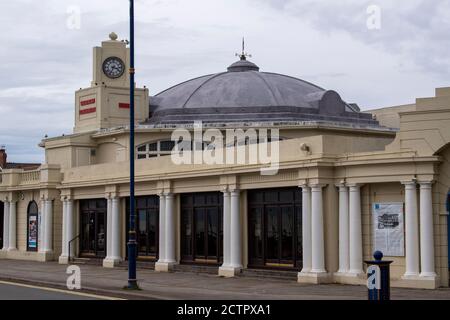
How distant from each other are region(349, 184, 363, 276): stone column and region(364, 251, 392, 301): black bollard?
24.2 ft

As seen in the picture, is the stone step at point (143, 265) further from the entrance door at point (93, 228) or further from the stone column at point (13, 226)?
the stone column at point (13, 226)

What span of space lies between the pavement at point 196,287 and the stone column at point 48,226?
7566mm

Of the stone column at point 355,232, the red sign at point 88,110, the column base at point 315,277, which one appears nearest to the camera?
the stone column at point 355,232

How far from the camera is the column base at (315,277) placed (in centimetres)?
2489

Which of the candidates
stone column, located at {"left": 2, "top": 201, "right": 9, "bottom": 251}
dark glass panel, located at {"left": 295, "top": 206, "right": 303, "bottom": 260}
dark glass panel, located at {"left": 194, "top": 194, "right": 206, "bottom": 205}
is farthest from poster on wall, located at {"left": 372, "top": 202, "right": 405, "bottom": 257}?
stone column, located at {"left": 2, "top": 201, "right": 9, "bottom": 251}

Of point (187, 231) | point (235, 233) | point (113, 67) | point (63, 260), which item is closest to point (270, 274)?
point (235, 233)

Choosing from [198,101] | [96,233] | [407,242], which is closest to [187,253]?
[96,233]

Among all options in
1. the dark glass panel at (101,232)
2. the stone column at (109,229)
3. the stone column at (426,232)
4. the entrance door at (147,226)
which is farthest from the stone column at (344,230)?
the dark glass panel at (101,232)

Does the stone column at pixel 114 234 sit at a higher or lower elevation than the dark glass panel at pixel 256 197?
lower

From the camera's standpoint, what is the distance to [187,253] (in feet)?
103

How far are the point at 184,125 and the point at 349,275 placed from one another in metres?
18.1

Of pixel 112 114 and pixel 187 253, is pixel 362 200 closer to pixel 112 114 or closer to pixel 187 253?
pixel 187 253

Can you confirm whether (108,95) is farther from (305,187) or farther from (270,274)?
(305,187)

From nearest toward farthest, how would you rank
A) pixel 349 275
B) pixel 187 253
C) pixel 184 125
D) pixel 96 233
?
1. pixel 349 275
2. pixel 187 253
3. pixel 96 233
4. pixel 184 125
